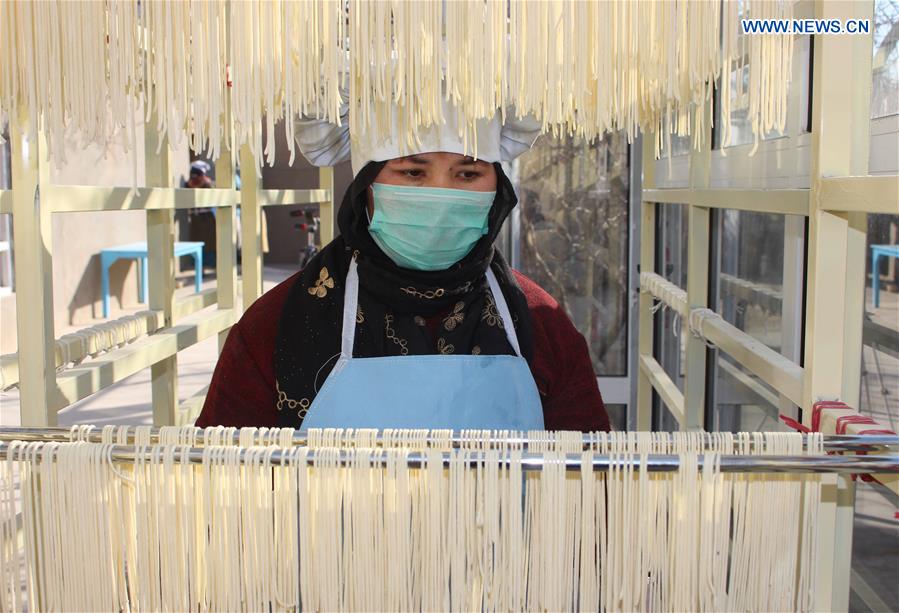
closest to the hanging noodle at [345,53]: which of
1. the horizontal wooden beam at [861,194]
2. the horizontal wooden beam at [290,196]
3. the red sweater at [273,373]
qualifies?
the horizontal wooden beam at [861,194]

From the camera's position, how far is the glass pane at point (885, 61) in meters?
1.35

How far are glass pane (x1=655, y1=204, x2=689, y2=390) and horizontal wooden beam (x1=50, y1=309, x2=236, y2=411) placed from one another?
1.64 meters

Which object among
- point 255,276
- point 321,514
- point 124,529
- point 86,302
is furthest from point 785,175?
point 86,302

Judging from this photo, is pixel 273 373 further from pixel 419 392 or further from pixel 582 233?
pixel 582 233

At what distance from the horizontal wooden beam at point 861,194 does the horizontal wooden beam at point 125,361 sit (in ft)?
4.43

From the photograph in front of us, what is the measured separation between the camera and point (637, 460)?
0.90 metres

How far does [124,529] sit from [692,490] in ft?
2.00

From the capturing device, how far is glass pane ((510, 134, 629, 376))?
4.32m

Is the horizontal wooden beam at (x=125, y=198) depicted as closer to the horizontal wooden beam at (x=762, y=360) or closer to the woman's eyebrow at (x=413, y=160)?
the woman's eyebrow at (x=413, y=160)

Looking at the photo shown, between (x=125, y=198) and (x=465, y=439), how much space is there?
137 cm

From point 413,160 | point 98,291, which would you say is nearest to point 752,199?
point 413,160

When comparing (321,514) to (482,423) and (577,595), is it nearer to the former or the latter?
(577,595)

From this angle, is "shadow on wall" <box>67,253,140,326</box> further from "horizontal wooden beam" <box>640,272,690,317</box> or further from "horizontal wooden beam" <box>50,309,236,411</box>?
"horizontal wooden beam" <box>640,272,690,317</box>

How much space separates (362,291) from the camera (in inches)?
65.2
